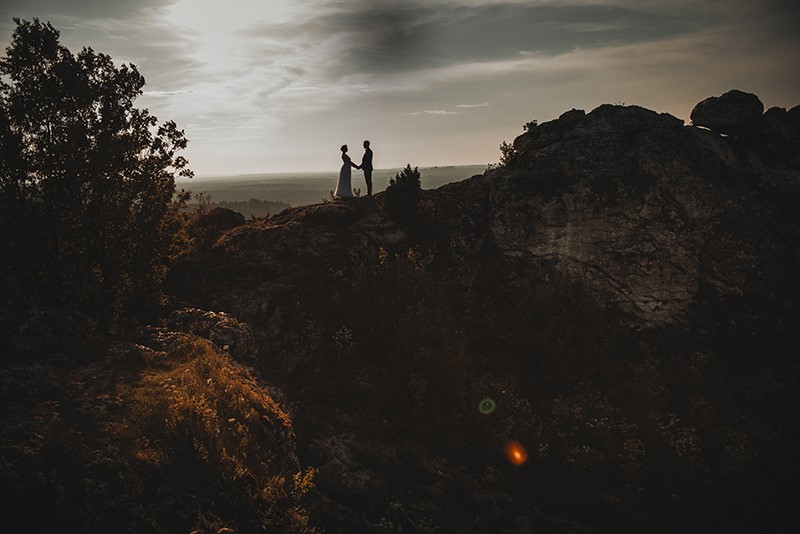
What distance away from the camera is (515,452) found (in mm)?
14414

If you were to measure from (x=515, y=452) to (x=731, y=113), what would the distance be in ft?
70.8

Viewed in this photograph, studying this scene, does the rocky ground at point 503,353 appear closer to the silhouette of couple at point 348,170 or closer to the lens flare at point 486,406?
the lens flare at point 486,406

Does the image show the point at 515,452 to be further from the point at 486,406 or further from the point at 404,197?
the point at 404,197

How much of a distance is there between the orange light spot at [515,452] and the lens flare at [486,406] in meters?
1.22

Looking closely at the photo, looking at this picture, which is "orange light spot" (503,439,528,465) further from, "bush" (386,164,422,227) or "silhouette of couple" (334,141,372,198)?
"silhouette of couple" (334,141,372,198)

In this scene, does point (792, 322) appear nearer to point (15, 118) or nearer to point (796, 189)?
point (796, 189)

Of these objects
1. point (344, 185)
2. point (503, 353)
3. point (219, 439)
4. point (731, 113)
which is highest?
point (731, 113)

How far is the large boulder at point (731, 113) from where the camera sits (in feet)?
73.6

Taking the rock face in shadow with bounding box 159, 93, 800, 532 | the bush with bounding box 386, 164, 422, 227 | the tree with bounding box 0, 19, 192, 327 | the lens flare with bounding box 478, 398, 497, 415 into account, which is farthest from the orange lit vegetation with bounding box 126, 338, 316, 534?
the bush with bounding box 386, 164, 422, 227

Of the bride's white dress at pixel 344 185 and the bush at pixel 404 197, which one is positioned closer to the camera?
the bush at pixel 404 197

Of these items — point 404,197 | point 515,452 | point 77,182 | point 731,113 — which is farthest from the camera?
point 731,113

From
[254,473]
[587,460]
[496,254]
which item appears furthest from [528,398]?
[254,473]

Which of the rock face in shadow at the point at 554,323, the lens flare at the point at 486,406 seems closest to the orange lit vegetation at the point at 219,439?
the rock face in shadow at the point at 554,323

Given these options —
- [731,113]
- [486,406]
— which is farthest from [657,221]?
[486,406]
